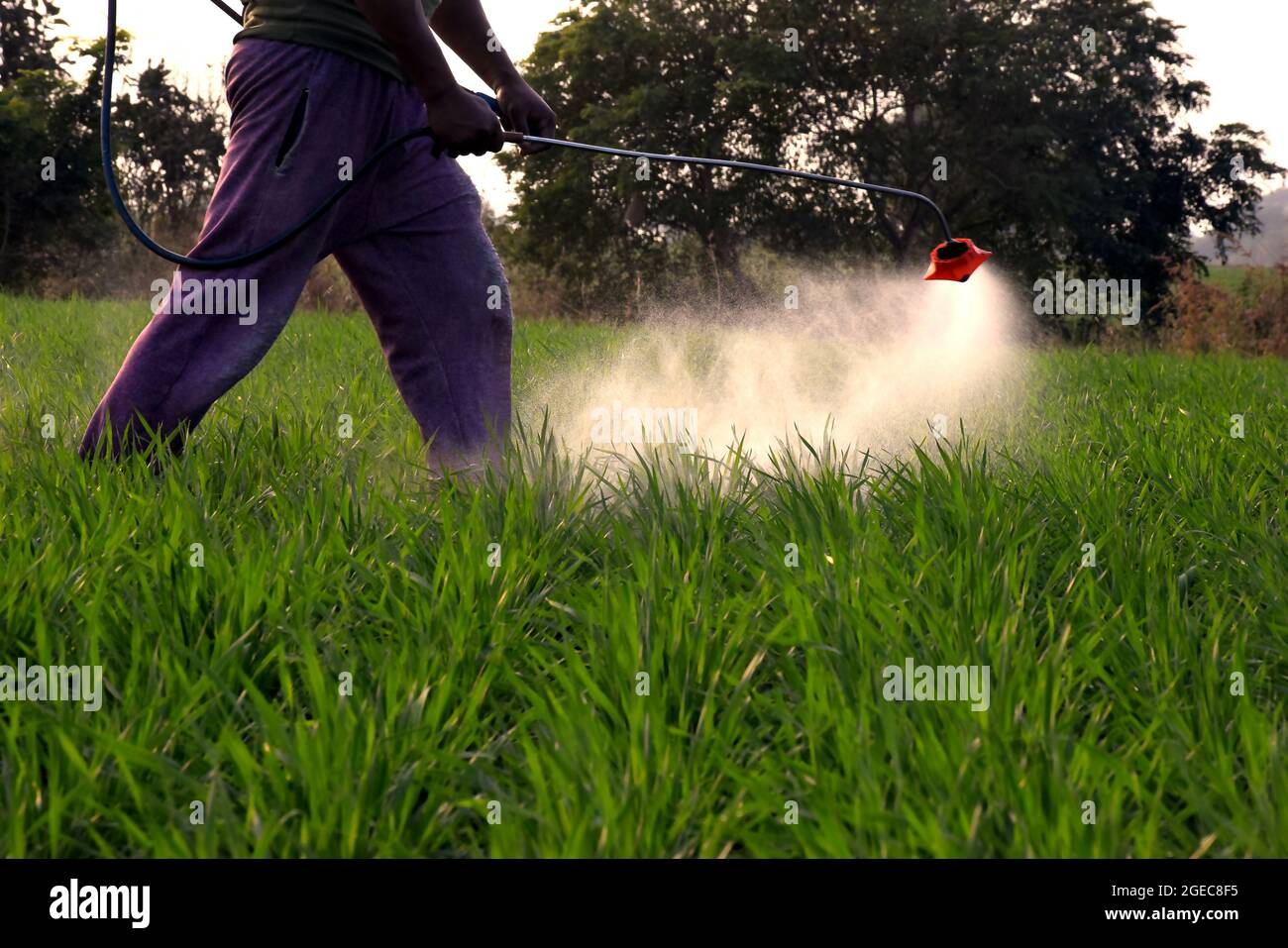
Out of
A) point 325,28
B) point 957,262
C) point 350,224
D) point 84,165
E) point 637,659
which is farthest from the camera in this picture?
point 84,165

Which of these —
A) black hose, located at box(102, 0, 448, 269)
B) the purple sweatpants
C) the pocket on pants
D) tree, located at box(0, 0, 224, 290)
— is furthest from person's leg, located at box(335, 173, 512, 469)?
tree, located at box(0, 0, 224, 290)

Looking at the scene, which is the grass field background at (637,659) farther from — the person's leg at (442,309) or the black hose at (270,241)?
the black hose at (270,241)

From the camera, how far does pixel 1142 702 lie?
1.96 m

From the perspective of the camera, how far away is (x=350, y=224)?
3398 millimetres

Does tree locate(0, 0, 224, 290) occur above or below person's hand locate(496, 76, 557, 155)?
above

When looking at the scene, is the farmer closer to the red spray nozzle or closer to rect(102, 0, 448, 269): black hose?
rect(102, 0, 448, 269): black hose

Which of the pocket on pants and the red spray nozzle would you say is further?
the red spray nozzle

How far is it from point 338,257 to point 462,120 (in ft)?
2.07

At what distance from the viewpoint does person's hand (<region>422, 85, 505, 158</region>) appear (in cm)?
315

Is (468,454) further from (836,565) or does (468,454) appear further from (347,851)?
(347,851)

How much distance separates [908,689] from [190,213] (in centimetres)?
2140

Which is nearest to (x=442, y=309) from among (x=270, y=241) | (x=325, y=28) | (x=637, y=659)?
(x=270, y=241)

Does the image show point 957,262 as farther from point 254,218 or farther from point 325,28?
point 254,218
